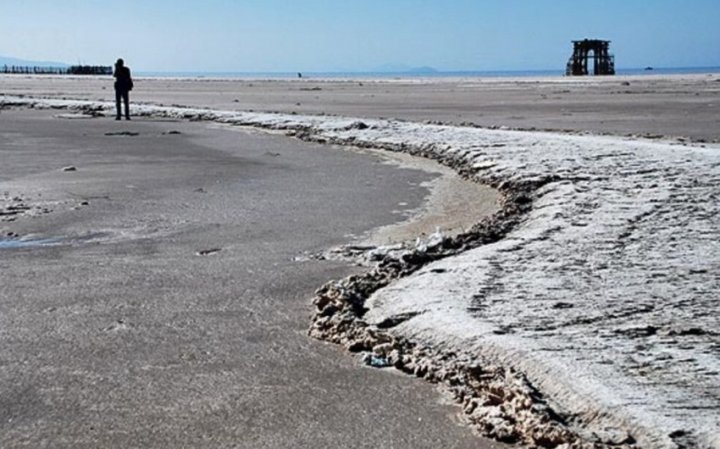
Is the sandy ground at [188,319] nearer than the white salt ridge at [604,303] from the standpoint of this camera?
No

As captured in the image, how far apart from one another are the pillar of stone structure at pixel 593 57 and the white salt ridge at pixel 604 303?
80.1 metres

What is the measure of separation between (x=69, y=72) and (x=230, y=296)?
14185 centimetres

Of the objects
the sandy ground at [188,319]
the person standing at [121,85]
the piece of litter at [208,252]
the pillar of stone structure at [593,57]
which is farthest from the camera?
the pillar of stone structure at [593,57]

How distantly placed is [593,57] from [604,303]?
85.6 m

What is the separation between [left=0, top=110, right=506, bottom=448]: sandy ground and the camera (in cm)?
366

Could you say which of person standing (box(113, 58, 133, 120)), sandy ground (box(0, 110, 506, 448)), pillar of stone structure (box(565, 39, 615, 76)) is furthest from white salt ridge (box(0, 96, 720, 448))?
pillar of stone structure (box(565, 39, 615, 76))

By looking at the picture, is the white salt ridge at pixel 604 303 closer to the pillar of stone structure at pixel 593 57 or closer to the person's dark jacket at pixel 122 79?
the person's dark jacket at pixel 122 79

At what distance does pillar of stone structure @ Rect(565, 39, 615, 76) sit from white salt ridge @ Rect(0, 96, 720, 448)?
80.1 meters

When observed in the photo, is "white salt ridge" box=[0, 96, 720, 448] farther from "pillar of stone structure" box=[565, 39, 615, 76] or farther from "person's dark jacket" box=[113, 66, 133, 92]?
"pillar of stone structure" box=[565, 39, 615, 76]

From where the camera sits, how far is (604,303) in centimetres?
479

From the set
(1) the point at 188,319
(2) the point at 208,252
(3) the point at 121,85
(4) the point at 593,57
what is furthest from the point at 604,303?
(4) the point at 593,57

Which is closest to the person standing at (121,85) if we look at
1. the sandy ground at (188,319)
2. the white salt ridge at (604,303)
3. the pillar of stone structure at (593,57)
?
the sandy ground at (188,319)

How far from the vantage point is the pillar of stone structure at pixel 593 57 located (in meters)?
85.8

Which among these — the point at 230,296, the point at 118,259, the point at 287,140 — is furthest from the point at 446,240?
the point at 287,140
